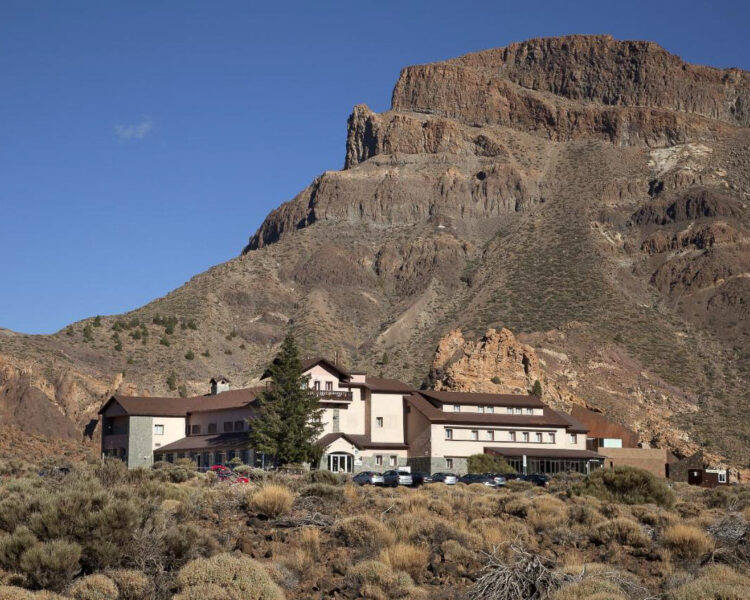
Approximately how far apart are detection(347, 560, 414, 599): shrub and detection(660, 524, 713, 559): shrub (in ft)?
25.6

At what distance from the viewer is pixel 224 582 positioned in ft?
56.3

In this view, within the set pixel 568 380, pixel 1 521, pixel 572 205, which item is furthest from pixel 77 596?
pixel 572 205

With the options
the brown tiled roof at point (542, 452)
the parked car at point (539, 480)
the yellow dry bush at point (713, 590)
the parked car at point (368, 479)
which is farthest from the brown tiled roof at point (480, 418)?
the yellow dry bush at point (713, 590)

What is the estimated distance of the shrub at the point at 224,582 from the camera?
16.8m

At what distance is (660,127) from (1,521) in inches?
6936

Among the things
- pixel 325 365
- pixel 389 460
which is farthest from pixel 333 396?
pixel 389 460

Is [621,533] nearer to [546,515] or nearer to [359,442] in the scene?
[546,515]

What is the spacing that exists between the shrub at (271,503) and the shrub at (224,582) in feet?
32.4

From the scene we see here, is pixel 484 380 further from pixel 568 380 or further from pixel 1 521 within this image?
pixel 1 521

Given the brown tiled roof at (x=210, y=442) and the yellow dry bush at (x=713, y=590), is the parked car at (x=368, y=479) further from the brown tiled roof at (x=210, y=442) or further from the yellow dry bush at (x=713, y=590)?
the yellow dry bush at (x=713, y=590)

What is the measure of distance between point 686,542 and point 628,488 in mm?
14589

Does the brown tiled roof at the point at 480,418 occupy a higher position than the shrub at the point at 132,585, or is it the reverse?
the brown tiled roof at the point at 480,418

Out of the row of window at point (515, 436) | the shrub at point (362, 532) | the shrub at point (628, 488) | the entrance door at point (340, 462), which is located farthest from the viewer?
the row of window at point (515, 436)

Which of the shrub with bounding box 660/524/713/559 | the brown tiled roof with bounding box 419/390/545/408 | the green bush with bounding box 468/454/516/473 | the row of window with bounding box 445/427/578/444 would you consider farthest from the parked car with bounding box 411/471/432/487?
the shrub with bounding box 660/524/713/559
